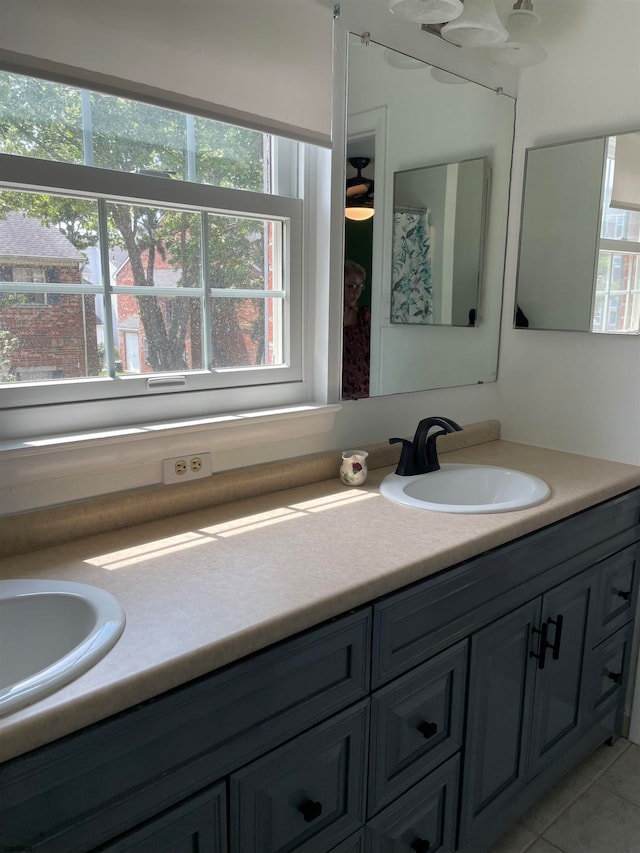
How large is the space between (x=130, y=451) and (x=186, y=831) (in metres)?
0.78

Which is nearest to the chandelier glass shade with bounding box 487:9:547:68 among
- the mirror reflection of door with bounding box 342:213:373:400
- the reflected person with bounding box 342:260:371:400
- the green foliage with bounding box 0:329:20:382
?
the mirror reflection of door with bounding box 342:213:373:400

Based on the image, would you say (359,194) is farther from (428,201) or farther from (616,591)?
(616,591)

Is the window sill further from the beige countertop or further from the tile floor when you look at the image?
the tile floor

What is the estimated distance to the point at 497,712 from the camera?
5.19ft

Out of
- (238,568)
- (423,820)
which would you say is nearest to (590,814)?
(423,820)

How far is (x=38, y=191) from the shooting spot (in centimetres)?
133

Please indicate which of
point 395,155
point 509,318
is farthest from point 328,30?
point 509,318

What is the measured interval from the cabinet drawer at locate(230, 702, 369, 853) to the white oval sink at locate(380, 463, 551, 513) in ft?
2.11

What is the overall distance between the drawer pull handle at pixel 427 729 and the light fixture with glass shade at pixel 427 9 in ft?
5.40

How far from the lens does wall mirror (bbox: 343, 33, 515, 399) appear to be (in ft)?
6.05

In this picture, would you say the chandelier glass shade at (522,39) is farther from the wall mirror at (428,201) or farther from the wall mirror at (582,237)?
the wall mirror at (582,237)

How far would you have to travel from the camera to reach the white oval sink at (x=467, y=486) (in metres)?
1.77

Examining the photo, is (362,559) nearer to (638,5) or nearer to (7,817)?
(7,817)

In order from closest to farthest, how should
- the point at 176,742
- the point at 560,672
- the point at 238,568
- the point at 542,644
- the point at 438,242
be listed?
the point at 176,742
the point at 238,568
the point at 542,644
the point at 560,672
the point at 438,242
